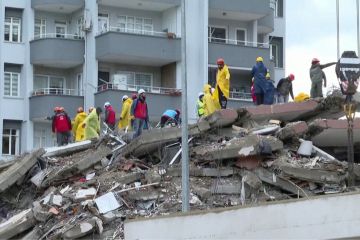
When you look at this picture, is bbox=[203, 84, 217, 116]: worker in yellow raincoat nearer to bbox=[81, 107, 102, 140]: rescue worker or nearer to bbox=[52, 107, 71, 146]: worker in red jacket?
bbox=[81, 107, 102, 140]: rescue worker

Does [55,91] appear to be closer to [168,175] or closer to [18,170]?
[18,170]

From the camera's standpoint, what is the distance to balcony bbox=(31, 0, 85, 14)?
45156 mm

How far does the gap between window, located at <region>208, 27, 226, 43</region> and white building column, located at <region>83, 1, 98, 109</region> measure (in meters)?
6.25

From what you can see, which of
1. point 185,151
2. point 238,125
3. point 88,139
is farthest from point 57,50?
point 185,151

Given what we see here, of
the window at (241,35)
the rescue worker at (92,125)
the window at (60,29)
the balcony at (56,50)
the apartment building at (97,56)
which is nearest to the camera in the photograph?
the rescue worker at (92,125)

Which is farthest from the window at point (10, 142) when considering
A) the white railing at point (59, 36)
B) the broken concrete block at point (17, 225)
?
the broken concrete block at point (17, 225)

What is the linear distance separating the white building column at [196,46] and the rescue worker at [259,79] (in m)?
19.5

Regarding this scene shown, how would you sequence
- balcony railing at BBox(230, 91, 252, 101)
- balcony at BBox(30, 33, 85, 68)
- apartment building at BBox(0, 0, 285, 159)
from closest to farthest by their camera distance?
apartment building at BBox(0, 0, 285, 159) < balcony at BBox(30, 33, 85, 68) < balcony railing at BBox(230, 91, 252, 101)

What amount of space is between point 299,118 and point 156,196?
4.82m

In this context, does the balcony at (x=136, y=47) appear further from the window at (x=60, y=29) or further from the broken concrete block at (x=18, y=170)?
the broken concrete block at (x=18, y=170)

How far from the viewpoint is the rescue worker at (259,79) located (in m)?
25.5

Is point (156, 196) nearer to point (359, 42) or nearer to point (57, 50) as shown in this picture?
point (359, 42)

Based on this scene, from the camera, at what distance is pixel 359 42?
75.3 feet

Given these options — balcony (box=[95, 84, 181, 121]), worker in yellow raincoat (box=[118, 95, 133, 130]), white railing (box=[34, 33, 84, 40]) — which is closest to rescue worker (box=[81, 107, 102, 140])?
worker in yellow raincoat (box=[118, 95, 133, 130])
